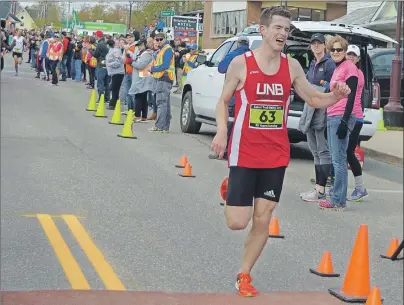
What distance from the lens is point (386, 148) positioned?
48.0 ft

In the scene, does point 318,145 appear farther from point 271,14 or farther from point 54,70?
point 54,70

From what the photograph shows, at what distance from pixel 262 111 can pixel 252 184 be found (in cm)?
77

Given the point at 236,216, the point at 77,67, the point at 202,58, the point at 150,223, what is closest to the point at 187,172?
the point at 202,58

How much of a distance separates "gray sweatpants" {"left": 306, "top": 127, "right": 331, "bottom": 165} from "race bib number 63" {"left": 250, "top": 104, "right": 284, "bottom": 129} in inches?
136

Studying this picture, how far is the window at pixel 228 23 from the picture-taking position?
7608mm

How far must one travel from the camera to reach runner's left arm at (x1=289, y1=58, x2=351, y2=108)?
4.41 meters

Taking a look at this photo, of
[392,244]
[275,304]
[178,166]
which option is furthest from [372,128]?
[275,304]

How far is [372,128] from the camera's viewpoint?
11.8 metres

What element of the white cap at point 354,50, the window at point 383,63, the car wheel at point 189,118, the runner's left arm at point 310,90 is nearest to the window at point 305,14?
the white cap at point 354,50

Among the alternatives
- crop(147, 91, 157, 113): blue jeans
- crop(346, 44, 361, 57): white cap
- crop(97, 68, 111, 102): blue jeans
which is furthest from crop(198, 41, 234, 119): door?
crop(97, 68, 111, 102): blue jeans

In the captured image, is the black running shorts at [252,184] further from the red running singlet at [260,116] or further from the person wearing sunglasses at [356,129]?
the person wearing sunglasses at [356,129]

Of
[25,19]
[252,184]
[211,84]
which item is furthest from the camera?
[25,19]

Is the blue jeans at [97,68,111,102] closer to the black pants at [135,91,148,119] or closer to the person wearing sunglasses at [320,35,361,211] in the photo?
the black pants at [135,91,148,119]

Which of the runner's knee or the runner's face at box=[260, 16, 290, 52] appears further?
the runner's knee
